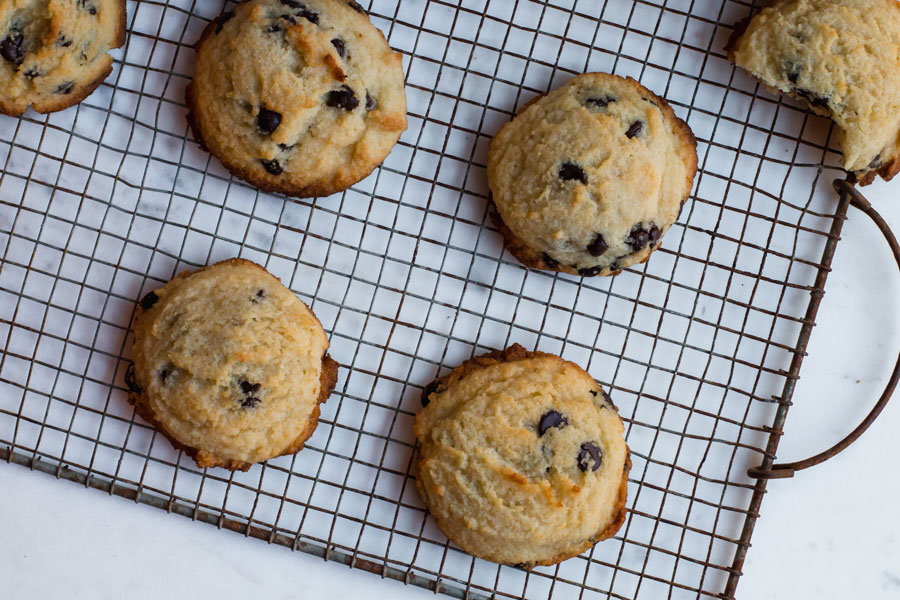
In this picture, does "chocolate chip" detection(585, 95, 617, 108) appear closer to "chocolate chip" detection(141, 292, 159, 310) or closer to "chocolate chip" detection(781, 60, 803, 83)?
"chocolate chip" detection(781, 60, 803, 83)

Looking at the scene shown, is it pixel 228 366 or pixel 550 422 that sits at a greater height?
pixel 550 422

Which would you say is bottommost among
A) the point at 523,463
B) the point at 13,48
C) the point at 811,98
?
the point at 523,463

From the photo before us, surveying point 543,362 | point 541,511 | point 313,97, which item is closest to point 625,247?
point 543,362

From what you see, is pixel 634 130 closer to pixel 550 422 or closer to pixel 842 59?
pixel 842 59

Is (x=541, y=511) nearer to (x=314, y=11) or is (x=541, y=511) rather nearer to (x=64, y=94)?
(x=314, y=11)

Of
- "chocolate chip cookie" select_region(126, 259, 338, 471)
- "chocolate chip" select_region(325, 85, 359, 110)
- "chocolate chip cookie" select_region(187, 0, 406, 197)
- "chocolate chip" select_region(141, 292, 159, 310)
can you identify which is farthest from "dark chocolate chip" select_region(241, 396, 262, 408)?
"chocolate chip" select_region(325, 85, 359, 110)

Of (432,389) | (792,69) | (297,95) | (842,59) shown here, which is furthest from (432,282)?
(842,59)
